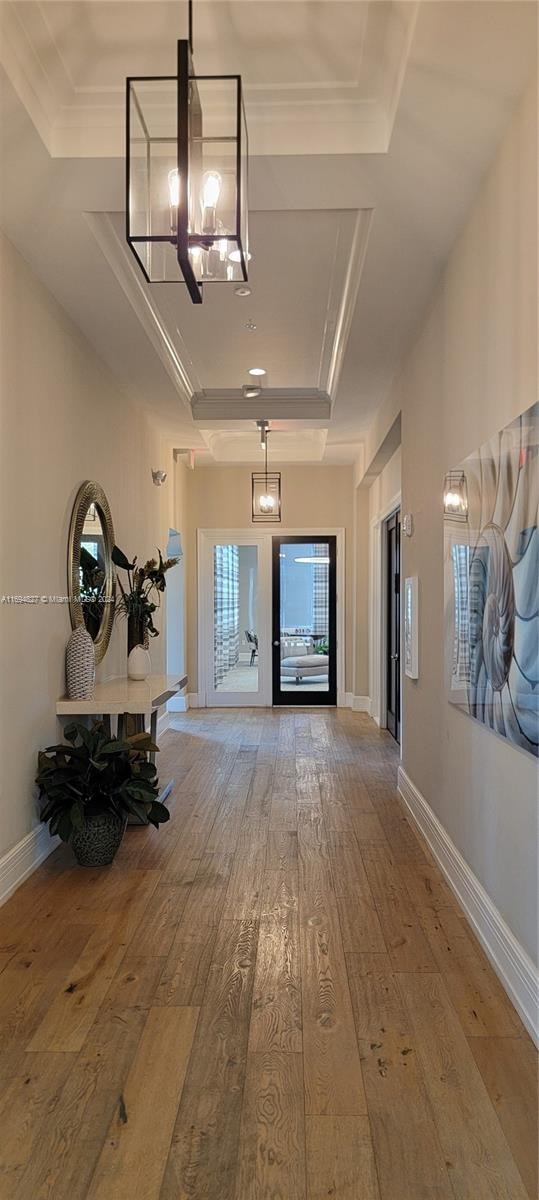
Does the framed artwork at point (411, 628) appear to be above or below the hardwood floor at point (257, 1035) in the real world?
above

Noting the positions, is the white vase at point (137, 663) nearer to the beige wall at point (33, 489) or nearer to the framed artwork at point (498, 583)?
the beige wall at point (33, 489)

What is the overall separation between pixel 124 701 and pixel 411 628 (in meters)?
1.71

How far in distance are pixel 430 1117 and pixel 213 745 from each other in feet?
16.0

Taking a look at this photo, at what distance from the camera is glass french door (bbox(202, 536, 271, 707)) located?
8750mm

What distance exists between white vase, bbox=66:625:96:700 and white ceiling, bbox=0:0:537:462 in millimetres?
1830

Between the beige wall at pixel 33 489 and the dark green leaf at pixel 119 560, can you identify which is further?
the dark green leaf at pixel 119 560

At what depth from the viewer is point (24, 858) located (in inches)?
130

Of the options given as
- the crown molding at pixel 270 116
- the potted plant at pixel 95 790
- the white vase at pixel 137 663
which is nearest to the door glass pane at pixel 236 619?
the white vase at pixel 137 663

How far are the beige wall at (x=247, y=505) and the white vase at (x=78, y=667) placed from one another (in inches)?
187

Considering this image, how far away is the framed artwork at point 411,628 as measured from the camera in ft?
13.6

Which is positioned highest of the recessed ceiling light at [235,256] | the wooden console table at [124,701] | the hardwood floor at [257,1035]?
the recessed ceiling light at [235,256]

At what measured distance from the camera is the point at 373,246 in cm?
326

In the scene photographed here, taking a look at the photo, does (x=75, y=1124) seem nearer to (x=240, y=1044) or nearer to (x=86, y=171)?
(x=240, y=1044)

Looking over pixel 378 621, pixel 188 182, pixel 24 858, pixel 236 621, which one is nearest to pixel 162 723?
pixel 236 621
